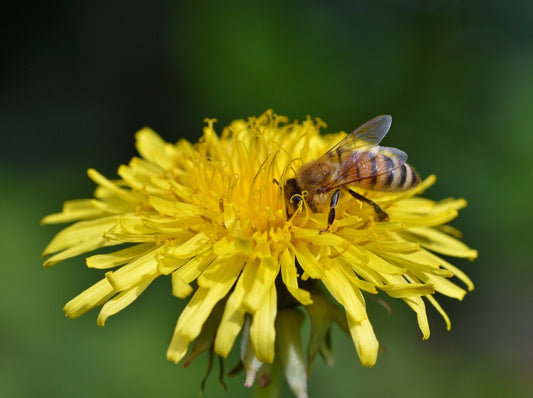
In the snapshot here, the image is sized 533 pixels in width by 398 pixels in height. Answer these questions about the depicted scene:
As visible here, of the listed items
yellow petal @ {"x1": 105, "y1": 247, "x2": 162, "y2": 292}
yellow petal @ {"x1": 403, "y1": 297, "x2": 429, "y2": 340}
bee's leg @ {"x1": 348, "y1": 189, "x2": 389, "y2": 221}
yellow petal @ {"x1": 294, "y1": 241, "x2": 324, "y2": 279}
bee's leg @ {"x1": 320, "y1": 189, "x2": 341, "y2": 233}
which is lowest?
yellow petal @ {"x1": 403, "y1": 297, "x2": 429, "y2": 340}

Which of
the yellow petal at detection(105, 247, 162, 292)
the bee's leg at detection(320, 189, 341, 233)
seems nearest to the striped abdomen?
the bee's leg at detection(320, 189, 341, 233)

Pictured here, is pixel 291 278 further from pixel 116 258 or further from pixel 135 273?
pixel 116 258

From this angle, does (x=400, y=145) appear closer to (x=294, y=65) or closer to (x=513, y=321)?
(x=294, y=65)

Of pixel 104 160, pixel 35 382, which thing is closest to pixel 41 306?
pixel 35 382

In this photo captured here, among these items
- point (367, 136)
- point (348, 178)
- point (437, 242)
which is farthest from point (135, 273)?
point (437, 242)

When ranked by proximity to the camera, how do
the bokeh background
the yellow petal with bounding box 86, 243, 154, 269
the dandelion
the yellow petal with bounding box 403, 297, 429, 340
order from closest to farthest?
the dandelion < the yellow petal with bounding box 403, 297, 429, 340 < the yellow petal with bounding box 86, 243, 154, 269 < the bokeh background

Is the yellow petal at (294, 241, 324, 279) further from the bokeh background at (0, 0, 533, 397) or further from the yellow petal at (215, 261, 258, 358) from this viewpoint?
the bokeh background at (0, 0, 533, 397)

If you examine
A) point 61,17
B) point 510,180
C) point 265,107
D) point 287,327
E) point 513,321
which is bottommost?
point 513,321
